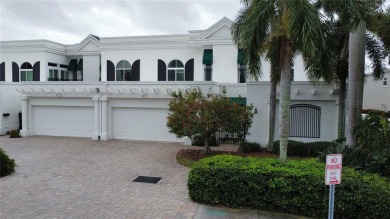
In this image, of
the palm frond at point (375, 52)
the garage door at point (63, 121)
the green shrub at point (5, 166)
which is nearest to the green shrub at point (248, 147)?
the palm frond at point (375, 52)

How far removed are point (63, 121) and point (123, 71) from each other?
6202 mm

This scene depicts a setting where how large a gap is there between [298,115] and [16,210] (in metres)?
12.7

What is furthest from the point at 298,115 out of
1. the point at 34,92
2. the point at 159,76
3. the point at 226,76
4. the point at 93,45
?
the point at 93,45

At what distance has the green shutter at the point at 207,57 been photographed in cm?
2080

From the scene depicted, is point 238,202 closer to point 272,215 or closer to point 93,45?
point 272,215

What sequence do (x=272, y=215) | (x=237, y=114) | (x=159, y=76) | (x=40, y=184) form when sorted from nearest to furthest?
(x=272, y=215) < (x=40, y=184) < (x=237, y=114) < (x=159, y=76)

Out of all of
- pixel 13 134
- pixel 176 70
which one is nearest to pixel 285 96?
pixel 176 70

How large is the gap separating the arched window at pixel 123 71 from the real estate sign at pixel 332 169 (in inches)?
767

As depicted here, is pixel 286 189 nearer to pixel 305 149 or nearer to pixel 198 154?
pixel 198 154

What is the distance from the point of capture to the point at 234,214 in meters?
6.62

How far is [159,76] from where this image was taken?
2212 centimetres

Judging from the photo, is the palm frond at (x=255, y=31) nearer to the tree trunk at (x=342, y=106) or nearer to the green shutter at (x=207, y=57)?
the tree trunk at (x=342, y=106)

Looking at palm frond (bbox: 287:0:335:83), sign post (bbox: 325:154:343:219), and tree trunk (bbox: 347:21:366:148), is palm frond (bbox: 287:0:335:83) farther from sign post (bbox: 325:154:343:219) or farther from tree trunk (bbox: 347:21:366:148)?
sign post (bbox: 325:154:343:219)

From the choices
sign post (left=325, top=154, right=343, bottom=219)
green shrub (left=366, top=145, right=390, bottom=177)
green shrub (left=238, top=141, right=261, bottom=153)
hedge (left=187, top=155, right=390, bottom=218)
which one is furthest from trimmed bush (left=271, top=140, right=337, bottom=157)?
sign post (left=325, top=154, right=343, bottom=219)
